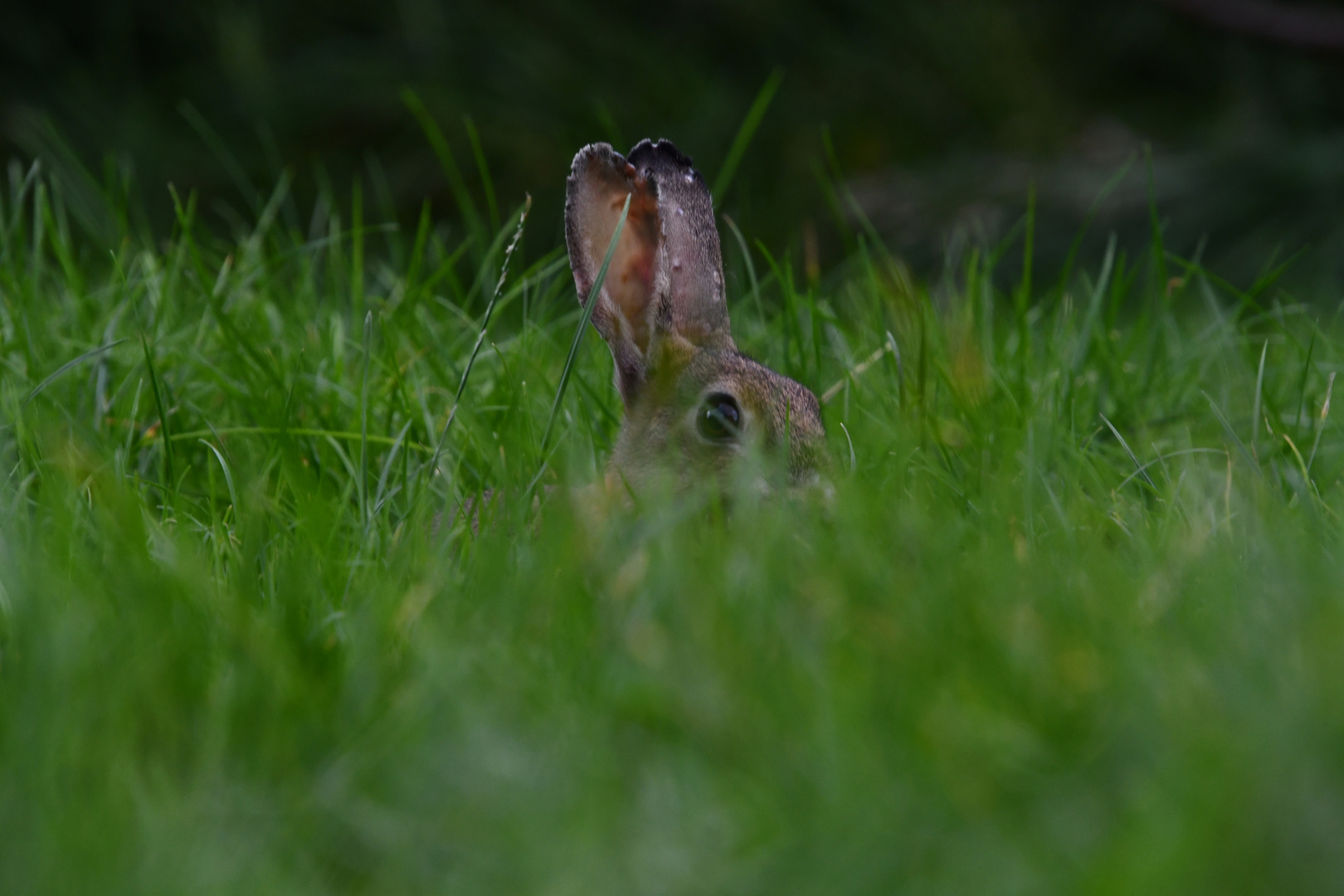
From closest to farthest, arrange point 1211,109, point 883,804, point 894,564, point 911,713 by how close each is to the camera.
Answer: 1. point 883,804
2. point 911,713
3. point 894,564
4. point 1211,109

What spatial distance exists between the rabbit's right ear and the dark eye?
0.20m

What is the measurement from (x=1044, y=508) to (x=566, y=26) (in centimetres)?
564

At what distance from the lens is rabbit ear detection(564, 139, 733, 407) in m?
3.04

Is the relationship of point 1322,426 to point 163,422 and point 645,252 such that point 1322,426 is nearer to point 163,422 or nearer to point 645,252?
point 645,252

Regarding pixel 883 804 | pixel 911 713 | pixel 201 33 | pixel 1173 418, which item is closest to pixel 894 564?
pixel 911 713

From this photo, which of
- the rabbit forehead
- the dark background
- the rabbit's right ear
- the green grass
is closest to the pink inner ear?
the rabbit's right ear

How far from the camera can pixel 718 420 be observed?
2.88 metres

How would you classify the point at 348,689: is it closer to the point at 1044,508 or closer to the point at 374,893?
the point at 374,893

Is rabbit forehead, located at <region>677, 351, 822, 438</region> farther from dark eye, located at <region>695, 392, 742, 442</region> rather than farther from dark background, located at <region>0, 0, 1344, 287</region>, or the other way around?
dark background, located at <region>0, 0, 1344, 287</region>

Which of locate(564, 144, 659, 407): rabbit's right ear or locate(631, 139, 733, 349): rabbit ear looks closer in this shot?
locate(564, 144, 659, 407): rabbit's right ear

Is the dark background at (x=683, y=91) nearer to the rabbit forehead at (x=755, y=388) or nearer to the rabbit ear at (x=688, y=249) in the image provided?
the rabbit ear at (x=688, y=249)

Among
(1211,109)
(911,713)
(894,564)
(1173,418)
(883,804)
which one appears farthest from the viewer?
(1211,109)

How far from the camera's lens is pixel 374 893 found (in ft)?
4.27

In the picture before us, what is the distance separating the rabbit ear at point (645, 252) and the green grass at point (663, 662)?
36 cm
